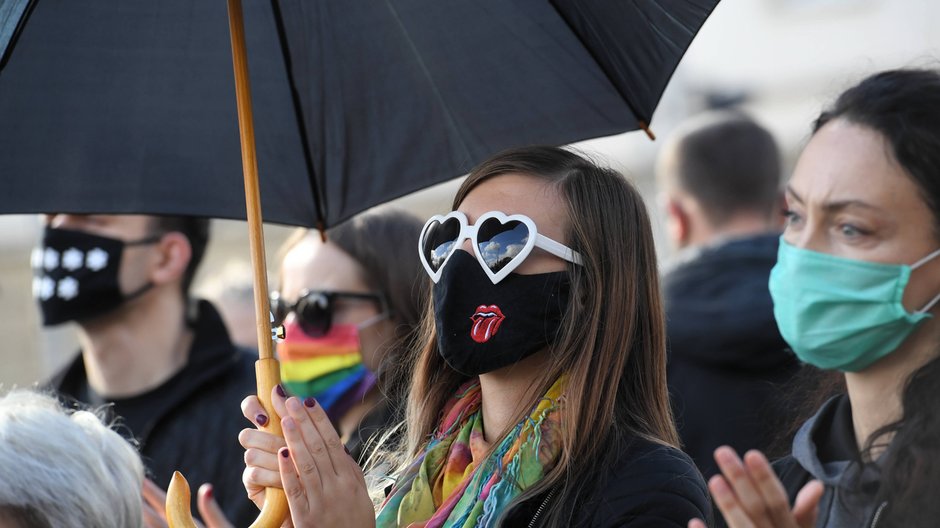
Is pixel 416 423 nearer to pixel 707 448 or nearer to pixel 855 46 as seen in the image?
pixel 707 448

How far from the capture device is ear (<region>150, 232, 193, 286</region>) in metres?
4.94

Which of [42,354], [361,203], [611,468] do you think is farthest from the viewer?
[42,354]

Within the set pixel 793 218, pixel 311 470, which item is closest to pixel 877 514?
pixel 793 218

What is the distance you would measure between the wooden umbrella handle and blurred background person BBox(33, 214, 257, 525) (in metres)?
1.94

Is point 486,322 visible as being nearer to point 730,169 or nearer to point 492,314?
point 492,314

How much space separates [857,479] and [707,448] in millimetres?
1526

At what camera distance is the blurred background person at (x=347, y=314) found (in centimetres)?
434

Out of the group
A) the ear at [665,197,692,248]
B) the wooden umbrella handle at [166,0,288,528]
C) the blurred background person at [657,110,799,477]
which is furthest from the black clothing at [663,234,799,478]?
the wooden umbrella handle at [166,0,288,528]

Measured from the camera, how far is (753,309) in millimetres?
4262

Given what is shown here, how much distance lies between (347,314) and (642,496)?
2.13 m

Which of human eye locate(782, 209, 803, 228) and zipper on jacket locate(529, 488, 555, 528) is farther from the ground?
human eye locate(782, 209, 803, 228)

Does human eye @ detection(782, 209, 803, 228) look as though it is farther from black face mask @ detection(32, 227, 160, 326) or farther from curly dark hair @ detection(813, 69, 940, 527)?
black face mask @ detection(32, 227, 160, 326)

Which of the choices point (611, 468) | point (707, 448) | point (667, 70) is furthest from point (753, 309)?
point (611, 468)

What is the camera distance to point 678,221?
5.28 meters
